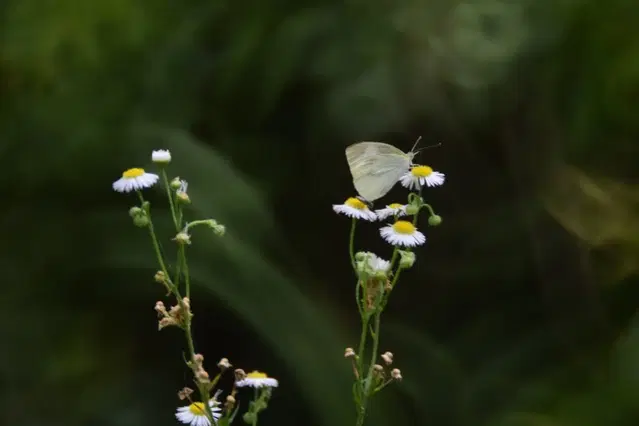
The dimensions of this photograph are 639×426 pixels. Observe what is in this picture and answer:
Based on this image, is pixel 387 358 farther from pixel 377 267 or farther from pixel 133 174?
Result: pixel 133 174

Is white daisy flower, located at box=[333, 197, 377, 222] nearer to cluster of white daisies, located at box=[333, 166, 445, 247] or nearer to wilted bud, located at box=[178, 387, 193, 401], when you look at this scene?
cluster of white daisies, located at box=[333, 166, 445, 247]

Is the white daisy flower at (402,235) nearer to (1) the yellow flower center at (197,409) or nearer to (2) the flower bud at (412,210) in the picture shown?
(2) the flower bud at (412,210)

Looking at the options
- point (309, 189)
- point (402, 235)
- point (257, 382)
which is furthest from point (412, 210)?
point (309, 189)

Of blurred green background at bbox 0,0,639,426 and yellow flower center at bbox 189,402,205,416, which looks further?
blurred green background at bbox 0,0,639,426

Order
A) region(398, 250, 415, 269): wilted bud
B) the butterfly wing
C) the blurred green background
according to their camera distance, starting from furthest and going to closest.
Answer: the blurred green background < the butterfly wing < region(398, 250, 415, 269): wilted bud

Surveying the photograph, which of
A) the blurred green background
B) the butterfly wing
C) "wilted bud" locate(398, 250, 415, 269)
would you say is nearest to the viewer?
"wilted bud" locate(398, 250, 415, 269)

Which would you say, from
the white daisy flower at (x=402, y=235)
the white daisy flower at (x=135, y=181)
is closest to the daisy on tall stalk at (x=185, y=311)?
the white daisy flower at (x=135, y=181)

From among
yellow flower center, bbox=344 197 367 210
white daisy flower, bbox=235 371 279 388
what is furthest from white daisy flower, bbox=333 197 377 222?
white daisy flower, bbox=235 371 279 388
